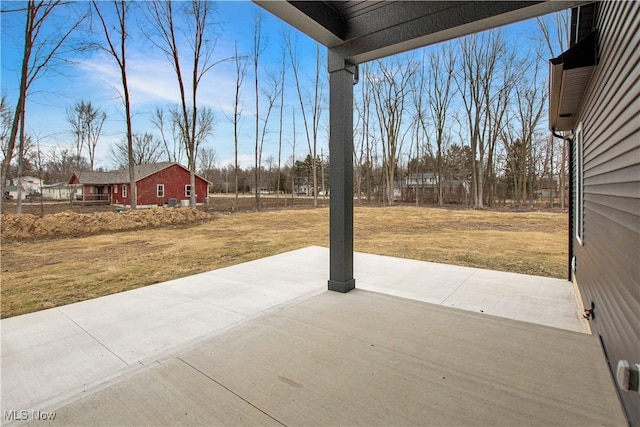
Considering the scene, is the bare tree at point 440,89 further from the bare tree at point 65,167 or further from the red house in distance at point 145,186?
the bare tree at point 65,167

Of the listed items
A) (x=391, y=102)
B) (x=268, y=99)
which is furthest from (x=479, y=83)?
(x=268, y=99)

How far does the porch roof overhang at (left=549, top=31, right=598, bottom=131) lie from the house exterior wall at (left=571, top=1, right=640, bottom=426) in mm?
90

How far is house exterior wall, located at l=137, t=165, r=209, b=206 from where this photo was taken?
792 inches

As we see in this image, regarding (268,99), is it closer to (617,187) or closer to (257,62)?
(257,62)

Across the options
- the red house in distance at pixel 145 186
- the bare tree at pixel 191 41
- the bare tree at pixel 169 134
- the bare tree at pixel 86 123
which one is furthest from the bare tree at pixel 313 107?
the bare tree at pixel 86 123

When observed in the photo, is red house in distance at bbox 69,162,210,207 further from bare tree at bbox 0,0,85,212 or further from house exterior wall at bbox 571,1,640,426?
house exterior wall at bbox 571,1,640,426

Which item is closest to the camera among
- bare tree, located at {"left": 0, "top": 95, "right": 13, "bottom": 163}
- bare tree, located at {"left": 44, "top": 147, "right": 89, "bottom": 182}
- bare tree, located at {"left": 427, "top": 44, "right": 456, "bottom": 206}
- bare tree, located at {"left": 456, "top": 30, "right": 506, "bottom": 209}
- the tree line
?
bare tree, located at {"left": 0, "top": 95, "right": 13, "bottom": 163}

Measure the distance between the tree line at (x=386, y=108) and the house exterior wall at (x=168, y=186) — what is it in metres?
3.43

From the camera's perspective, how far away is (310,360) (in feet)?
6.61

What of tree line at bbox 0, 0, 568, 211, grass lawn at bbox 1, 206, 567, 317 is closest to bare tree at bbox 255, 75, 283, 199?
tree line at bbox 0, 0, 568, 211

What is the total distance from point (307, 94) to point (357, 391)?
20.2m

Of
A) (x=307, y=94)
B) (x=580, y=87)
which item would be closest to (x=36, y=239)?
(x=580, y=87)

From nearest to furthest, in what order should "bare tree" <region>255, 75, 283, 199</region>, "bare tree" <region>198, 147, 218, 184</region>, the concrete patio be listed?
the concrete patio
"bare tree" <region>255, 75, 283, 199</region>
"bare tree" <region>198, 147, 218, 184</region>

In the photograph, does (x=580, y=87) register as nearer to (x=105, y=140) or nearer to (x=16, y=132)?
(x=16, y=132)
